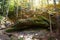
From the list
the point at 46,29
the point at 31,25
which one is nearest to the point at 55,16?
the point at 46,29

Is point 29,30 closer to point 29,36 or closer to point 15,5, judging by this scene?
point 29,36

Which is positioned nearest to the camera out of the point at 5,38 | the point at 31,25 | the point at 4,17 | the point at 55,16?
the point at 5,38

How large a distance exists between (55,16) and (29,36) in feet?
9.57

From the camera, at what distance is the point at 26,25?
1328cm

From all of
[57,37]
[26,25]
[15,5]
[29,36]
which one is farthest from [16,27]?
[15,5]

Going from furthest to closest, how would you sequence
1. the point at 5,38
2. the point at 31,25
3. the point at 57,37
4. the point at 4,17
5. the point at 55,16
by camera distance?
1. the point at 4,17
2. the point at 31,25
3. the point at 55,16
4. the point at 5,38
5. the point at 57,37

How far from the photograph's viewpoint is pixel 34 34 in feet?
39.2

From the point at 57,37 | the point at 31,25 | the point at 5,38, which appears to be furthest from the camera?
the point at 31,25

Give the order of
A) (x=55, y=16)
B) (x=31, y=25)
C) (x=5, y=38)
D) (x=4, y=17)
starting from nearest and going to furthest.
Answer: (x=5, y=38) → (x=55, y=16) → (x=31, y=25) → (x=4, y=17)

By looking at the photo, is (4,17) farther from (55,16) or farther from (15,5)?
(55,16)

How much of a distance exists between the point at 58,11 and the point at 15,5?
8.04m

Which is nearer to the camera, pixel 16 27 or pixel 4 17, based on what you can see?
pixel 16 27

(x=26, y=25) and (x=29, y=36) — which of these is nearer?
(x=29, y=36)

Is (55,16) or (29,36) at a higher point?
(55,16)
